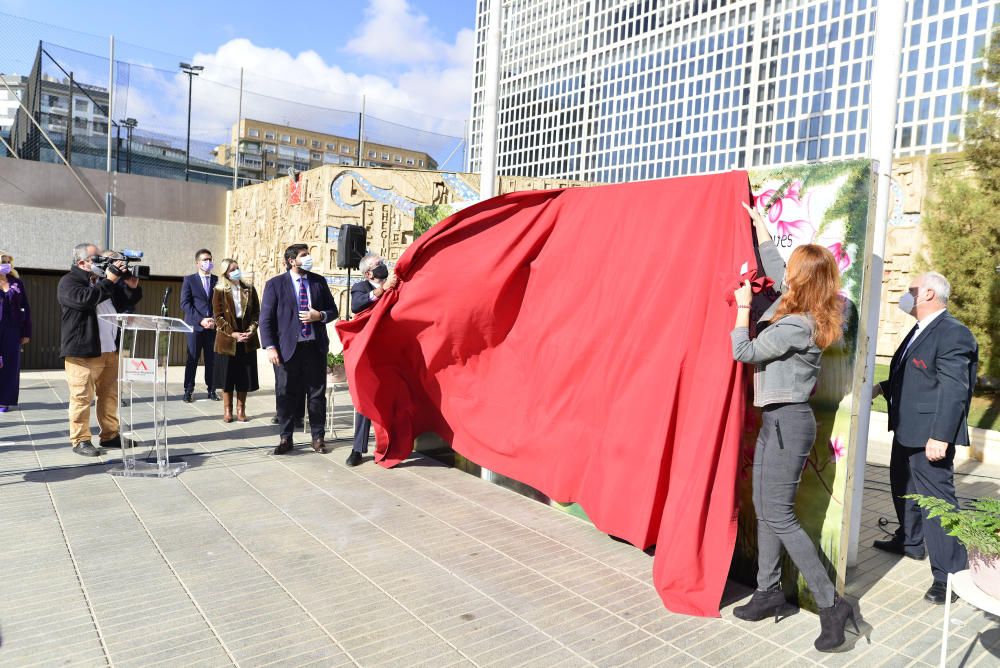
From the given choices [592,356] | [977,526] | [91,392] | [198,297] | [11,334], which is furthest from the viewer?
[198,297]

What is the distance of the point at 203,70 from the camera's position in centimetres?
1977

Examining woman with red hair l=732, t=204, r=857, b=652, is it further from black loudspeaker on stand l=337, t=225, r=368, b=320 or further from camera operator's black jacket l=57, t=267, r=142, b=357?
black loudspeaker on stand l=337, t=225, r=368, b=320

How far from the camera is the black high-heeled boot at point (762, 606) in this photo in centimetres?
349

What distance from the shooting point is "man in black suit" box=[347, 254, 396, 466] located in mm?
6305

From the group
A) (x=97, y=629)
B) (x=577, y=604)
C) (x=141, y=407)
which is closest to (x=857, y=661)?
(x=577, y=604)

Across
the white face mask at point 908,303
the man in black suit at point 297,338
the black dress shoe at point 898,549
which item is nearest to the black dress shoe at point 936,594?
the black dress shoe at point 898,549

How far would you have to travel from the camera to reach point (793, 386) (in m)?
3.27

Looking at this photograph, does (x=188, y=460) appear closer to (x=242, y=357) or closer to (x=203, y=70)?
(x=242, y=357)

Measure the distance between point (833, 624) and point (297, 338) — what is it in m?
4.95

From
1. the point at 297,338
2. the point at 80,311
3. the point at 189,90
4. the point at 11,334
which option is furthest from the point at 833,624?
the point at 189,90

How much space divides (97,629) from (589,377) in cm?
293

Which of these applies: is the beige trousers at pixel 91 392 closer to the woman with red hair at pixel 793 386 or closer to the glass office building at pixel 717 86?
the woman with red hair at pixel 793 386

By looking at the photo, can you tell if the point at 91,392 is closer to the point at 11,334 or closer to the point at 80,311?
the point at 80,311

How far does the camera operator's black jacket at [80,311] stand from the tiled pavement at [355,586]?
3.43 ft
